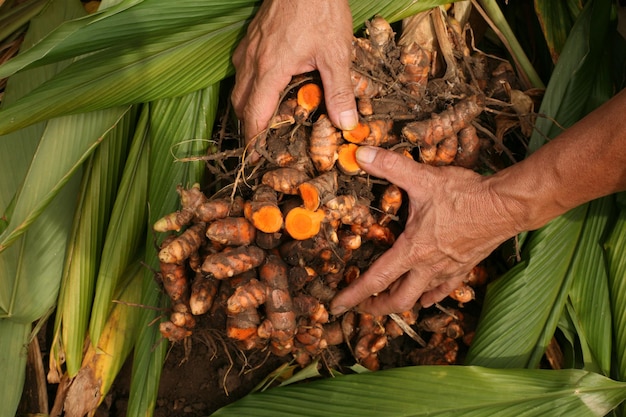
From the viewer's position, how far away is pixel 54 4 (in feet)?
5.09

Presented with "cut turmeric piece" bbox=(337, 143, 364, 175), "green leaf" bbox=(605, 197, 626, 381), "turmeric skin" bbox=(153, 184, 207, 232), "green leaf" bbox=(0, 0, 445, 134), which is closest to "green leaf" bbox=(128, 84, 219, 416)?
"green leaf" bbox=(0, 0, 445, 134)

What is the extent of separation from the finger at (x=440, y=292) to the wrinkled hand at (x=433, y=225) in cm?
4

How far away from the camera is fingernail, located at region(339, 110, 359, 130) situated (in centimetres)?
114

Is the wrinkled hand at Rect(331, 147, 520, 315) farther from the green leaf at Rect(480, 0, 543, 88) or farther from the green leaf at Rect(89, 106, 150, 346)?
the green leaf at Rect(89, 106, 150, 346)

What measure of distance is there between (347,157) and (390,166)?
0.29ft

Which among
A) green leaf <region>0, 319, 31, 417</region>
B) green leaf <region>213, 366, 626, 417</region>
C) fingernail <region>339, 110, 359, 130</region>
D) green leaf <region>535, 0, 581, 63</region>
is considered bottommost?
green leaf <region>213, 366, 626, 417</region>

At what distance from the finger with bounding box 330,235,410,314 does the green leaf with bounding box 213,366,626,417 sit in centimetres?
17

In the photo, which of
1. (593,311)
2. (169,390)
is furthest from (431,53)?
(169,390)

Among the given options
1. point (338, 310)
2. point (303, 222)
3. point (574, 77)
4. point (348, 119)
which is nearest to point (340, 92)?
point (348, 119)

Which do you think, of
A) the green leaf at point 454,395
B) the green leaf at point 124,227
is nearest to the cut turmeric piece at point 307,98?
the green leaf at point 124,227

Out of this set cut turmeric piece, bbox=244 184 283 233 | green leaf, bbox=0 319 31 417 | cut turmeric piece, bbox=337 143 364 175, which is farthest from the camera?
green leaf, bbox=0 319 31 417

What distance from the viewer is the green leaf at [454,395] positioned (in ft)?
3.83

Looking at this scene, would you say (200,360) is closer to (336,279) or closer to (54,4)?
(336,279)

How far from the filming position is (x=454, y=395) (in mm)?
1178
